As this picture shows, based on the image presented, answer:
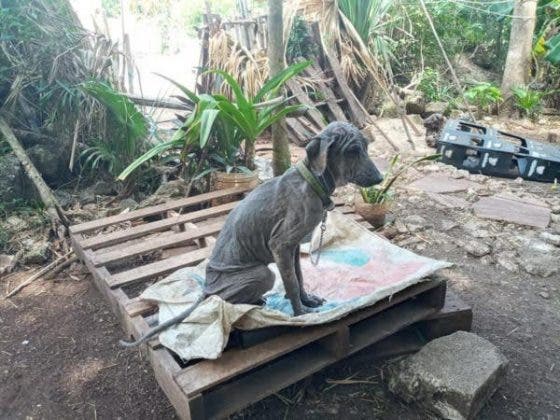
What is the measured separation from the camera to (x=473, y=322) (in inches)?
118

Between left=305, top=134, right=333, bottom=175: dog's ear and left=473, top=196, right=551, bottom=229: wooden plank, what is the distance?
9.27ft

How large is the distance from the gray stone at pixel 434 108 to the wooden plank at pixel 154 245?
547 centimetres

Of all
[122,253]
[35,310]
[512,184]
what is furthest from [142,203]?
[512,184]

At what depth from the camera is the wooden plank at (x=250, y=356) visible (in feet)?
6.47

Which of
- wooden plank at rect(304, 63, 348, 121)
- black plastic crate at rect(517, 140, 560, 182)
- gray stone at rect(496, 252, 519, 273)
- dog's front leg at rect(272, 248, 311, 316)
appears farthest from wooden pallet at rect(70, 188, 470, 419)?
wooden plank at rect(304, 63, 348, 121)

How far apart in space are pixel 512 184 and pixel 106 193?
14.5ft

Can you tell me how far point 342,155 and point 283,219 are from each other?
0.40 metres

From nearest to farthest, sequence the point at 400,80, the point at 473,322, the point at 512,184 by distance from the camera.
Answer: the point at 473,322
the point at 512,184
the point at 400,80

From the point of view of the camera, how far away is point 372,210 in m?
4.01

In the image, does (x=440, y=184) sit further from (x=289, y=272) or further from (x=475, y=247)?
(x=289, y=272)

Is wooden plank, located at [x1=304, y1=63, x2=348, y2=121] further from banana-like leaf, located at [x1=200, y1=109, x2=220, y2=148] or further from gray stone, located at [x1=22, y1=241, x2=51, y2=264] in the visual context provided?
gray stone, located at [x1=22, y1=241, x2=51, y2=264]

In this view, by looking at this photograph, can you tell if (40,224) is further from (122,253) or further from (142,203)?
(122,253)

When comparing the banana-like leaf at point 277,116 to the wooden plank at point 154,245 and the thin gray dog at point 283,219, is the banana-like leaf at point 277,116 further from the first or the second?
the thin gray dog at point 283,219

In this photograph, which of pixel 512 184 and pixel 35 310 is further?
pixel 512 184
